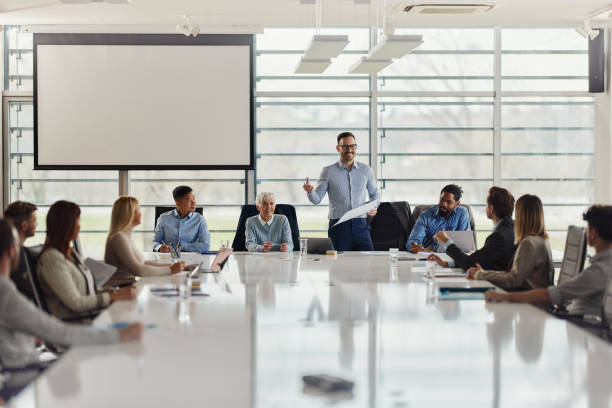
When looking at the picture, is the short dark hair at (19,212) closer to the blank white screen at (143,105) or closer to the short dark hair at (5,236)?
the short dark hair at (5,236)

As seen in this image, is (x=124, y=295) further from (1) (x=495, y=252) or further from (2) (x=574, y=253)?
(2) (x=574, y=253)

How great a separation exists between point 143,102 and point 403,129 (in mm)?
3140

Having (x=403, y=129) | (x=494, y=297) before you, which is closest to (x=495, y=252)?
(x=494, y=297)

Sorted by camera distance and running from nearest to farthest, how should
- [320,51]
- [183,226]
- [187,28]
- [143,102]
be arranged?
[320,51] < [183,226] < [187,28] < [143,102]

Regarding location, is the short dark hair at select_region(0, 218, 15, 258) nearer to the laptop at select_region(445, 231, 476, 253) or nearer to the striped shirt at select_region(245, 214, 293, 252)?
the laptop at select_region(445, 231, 476, 253)

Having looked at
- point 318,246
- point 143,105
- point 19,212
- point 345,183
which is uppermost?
A: point 143,105

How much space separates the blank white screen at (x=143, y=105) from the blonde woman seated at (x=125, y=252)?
4.06 metres

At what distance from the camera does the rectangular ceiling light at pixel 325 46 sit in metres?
5.36

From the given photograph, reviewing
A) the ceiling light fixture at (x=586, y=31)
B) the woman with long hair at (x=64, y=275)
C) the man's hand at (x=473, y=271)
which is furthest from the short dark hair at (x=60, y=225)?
the ceiling light fixture at (x=586, y=31)

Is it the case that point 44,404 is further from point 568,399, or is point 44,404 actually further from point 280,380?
point 568,399

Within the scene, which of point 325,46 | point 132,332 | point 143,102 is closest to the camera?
point 132,332

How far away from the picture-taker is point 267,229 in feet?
20.4

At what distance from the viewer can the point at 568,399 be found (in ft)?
6.28

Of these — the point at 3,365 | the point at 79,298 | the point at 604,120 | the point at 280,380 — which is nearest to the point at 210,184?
the point at 604,120
